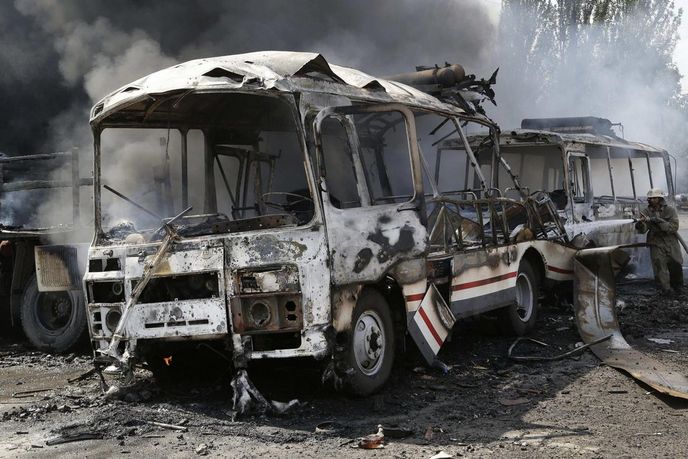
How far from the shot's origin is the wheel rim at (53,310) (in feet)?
27.4

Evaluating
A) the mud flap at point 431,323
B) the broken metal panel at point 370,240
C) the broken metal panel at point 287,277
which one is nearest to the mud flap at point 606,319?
the mud flap at point 431,323

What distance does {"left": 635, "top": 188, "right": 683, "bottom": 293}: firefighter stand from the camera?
1070 centimetres

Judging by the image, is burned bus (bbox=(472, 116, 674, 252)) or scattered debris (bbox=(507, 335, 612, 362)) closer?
scattered debris (bbox=(507, 335, 612, 362))

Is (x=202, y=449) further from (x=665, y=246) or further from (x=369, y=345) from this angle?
(x=665, y=246)

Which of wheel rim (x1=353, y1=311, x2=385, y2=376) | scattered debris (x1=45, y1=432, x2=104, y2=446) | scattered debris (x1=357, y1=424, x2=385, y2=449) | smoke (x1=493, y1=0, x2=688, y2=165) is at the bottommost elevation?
scattered debris (x1=357, y1=424, x2=385, y2=449)

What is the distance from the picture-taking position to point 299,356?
16.5ft

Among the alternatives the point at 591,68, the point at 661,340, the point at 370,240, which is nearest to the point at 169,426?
the point at 370,240

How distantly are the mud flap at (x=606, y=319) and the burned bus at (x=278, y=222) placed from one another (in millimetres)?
1111

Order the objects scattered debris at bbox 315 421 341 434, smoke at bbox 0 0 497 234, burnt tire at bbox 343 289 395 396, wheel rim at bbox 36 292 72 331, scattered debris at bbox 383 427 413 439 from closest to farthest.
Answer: scattered debris at bbox 383 427 413 439
scattered debris at bbox 315 421 341 434
burnt tire at bbox 343 289 395 396
wheel rim at bbox 36 292 72 331
smoke at bbox 0 0 497 234

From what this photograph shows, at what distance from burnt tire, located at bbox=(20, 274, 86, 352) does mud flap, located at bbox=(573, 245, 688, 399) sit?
5.01 metres

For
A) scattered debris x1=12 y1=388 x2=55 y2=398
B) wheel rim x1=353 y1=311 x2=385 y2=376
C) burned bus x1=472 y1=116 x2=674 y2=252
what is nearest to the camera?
wheel rim x1=353 y1=311 x2=385 y2=376

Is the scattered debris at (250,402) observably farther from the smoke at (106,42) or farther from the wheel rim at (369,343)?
the smoke at (106,42)

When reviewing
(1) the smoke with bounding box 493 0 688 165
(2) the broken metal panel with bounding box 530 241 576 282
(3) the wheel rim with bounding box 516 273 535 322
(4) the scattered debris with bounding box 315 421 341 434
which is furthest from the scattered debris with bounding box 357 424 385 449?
(1) the smoke with bounding box 493 0 688 165

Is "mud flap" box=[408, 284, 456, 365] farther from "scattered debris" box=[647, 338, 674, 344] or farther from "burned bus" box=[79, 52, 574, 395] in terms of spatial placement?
"scattered debris" box=[647, 338, 674, 344]
